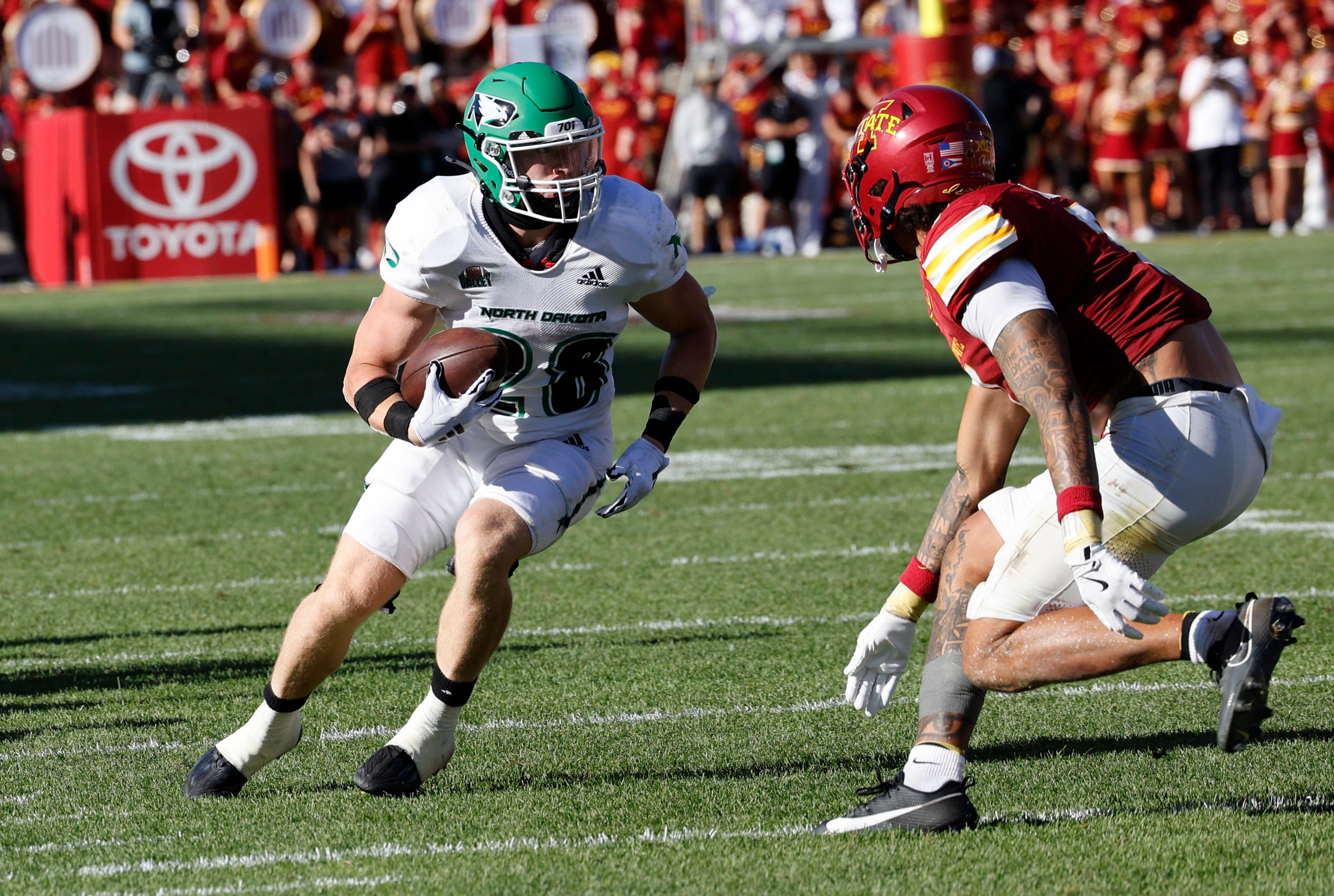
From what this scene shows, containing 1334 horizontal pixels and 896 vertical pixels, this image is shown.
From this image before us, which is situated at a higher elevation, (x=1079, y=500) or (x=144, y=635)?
(x=1079, y=500)

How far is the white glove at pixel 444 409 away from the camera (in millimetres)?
4008

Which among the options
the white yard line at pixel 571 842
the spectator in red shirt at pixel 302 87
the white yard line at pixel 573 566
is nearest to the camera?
the white yard line at pixel 571 842

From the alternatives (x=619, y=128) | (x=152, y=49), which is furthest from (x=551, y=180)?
(x=619, y=128)

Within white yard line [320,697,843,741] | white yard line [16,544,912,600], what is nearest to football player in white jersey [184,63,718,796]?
white yard line [320,697,843,741]

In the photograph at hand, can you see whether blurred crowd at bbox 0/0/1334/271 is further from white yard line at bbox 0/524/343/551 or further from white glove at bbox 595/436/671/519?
white glove at bbox 595/436/671/519

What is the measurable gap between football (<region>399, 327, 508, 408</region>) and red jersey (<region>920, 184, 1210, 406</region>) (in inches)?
Answer: 38.0

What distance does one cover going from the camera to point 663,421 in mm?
4465

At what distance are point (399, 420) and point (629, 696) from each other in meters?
1.16

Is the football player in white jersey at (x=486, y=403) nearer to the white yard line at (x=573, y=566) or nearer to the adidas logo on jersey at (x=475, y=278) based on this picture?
the adidas logo on jersey at (x=475, y=278)

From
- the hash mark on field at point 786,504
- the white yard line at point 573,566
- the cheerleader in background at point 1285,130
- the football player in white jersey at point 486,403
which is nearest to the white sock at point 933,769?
the football player in white jersey at point 486,403

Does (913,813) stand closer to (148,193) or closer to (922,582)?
(922,582)

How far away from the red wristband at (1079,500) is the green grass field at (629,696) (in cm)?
64

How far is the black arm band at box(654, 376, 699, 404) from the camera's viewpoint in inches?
179

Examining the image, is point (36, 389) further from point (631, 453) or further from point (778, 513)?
point (631, 453)
